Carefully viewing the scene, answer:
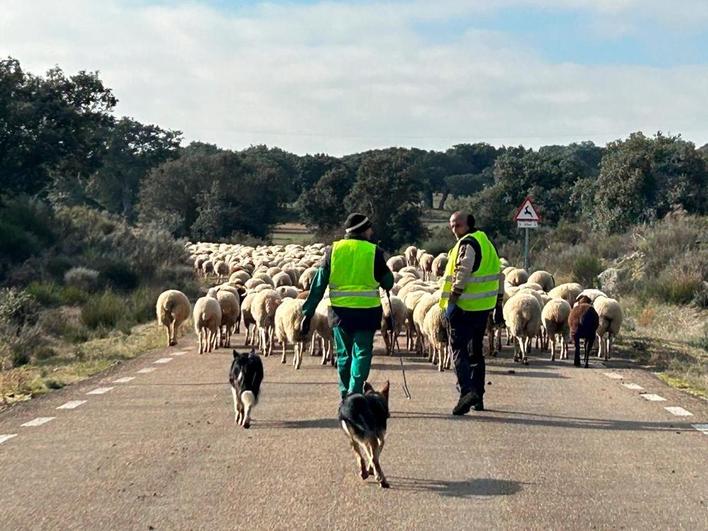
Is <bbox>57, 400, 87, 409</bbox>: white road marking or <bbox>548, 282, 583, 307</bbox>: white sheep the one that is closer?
<bbox>57, 400, 87, 409</bbox>: white road marking

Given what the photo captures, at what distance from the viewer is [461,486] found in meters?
7.13

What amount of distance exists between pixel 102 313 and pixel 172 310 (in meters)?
6.32

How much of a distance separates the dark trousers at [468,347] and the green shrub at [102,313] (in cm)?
1443

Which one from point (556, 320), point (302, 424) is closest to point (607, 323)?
point (556, 320)

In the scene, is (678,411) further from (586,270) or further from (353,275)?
(586,270)

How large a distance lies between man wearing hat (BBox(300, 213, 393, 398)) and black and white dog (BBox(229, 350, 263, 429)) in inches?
39.6

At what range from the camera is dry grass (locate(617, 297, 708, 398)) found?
13255mm

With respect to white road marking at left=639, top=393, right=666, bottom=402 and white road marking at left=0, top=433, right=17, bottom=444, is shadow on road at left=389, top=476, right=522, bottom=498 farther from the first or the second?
white road marking at left=639, top=393, right=666, bottom=402

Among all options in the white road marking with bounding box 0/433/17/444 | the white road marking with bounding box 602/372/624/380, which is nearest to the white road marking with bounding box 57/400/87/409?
the white road marking with bounding box 0/433/17/444

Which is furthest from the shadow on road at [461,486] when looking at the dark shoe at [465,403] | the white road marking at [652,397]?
the white road marking at [652,397]

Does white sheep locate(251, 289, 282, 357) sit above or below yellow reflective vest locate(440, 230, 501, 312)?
below

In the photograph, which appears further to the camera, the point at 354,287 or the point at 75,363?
the point at 75,363

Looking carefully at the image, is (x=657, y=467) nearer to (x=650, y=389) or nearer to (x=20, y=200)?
(x=650, y=389)

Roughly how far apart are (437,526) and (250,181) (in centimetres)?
6203
